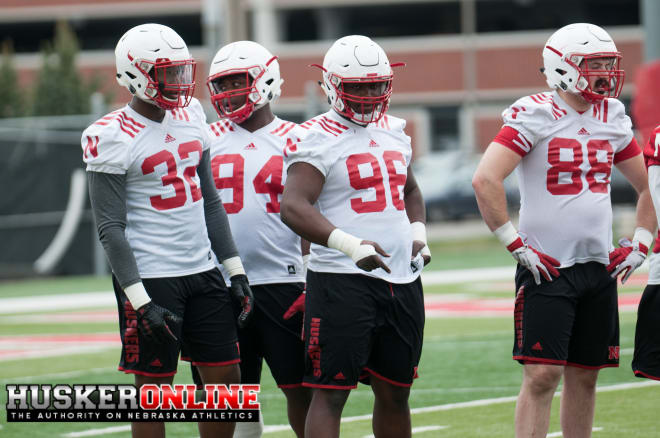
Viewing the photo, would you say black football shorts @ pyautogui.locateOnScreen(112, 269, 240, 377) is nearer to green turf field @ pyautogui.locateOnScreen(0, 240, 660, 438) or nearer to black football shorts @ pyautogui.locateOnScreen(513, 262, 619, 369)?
black football shorts @ pyautogui.locateOnScreen(513, 262, 619, 369)

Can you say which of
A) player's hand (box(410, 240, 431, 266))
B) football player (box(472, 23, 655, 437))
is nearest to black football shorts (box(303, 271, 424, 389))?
player's hand (box(410, 240, 431, 266))

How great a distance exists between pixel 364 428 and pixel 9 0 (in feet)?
125

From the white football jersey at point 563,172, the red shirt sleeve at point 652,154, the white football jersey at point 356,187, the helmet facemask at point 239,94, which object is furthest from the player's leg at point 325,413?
the red shirt sleeve at point 652,154

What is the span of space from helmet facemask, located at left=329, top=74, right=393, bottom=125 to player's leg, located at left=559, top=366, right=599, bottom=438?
152cm

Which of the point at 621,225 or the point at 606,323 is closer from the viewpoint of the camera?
the point at 606,323

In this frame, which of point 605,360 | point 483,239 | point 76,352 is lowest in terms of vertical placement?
point 483,239

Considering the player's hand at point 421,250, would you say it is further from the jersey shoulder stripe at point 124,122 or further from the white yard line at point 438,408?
the white yard line at point 438,408

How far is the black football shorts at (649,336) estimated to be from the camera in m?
5.16

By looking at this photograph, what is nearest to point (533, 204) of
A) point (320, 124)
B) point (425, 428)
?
point (320, 124)

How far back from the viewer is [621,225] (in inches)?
808

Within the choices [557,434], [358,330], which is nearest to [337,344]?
[358,330]

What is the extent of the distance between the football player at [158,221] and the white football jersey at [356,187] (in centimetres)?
52

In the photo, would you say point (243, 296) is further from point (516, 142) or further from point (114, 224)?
point (516, 142)

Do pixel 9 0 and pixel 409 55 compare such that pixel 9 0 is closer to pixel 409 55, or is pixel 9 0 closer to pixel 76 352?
pixel 409 55
